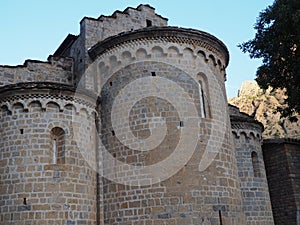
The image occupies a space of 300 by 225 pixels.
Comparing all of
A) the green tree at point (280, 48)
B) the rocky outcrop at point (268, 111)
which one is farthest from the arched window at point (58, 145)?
the rocky outcrop at point (268, 111)

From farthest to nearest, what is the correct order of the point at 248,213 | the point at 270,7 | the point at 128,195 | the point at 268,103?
the point at 268,103
the point at 248,213
the point at 270,7
the point at 128,195

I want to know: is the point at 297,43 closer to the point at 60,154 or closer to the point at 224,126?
the point at 224,126

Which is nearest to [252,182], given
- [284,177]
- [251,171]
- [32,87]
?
[251,171]

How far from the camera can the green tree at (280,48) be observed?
12.6 metres

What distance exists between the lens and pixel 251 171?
16.1 m

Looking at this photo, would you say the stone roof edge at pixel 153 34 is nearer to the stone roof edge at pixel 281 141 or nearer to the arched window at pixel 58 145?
the arched window at pixel 58 145

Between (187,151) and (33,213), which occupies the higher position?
(187,151)

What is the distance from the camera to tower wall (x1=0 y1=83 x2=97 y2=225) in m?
10.7

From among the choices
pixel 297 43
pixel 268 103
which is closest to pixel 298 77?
pixel 297 43

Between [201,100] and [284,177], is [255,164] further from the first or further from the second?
[201,100]

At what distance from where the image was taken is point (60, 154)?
11.6m

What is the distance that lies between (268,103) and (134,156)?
153 feet

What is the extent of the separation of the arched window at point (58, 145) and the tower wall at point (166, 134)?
60.8 inches

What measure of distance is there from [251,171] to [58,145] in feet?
29.7
